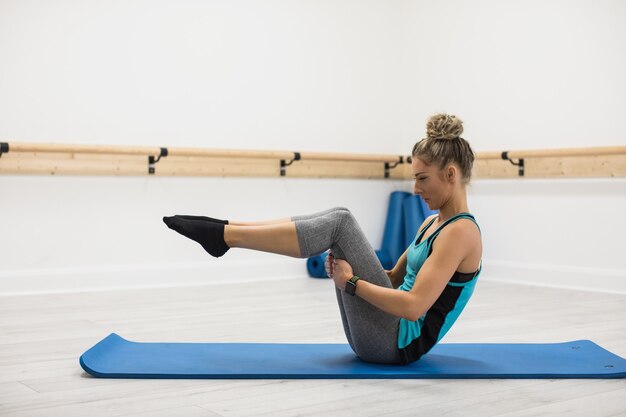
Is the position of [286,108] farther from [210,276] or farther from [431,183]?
[431,183]

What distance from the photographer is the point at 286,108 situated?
5.55 meters

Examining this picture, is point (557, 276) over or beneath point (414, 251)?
beneath

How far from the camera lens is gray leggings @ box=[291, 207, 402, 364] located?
2404 mm

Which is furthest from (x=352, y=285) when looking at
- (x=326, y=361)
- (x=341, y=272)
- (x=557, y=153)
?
(x=557, y=153)

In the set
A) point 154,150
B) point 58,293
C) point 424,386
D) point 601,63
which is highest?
point 601,63

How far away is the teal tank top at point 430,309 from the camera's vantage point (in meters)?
2.46

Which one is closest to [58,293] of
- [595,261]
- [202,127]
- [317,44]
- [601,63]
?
[202,127]

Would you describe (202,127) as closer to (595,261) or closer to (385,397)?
(595,261)

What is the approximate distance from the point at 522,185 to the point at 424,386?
3.24 m

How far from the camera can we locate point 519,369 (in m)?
2.54

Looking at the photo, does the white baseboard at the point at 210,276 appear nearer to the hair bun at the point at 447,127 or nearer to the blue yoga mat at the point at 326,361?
the blue yoga mat at the point at 326,361

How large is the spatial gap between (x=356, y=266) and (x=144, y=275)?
2.74 metres

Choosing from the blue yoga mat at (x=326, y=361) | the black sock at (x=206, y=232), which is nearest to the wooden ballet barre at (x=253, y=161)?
the blue yoga mat at (x=326, y=361)

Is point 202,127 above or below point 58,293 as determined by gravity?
above
